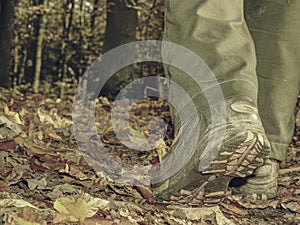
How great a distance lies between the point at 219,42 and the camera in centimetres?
214

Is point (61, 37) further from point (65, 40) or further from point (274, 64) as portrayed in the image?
point (274, 64)

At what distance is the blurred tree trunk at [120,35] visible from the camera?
1019 cm

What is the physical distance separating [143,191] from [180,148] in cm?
35

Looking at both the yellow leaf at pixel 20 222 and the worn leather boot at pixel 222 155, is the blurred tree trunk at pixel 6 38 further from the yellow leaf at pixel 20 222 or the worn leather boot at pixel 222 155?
the yellow leaf at pixel 20 222

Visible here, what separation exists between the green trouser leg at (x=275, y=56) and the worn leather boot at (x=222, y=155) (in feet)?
2.41

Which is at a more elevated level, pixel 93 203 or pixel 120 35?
pixel 93 203

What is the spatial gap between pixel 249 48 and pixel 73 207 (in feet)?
2.92

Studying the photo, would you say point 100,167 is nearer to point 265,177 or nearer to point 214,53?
point 265,177

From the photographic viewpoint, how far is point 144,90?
10.8 meters

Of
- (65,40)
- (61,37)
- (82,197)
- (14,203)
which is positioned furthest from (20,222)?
(61,37)

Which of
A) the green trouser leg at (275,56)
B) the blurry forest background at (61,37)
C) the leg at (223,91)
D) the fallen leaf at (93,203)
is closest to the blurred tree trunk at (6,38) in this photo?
the blurry forest background at (61,37)

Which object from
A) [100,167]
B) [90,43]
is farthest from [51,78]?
[100,167]

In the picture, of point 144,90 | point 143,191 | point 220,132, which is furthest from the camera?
point 144,90

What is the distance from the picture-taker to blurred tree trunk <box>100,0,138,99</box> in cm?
1019
